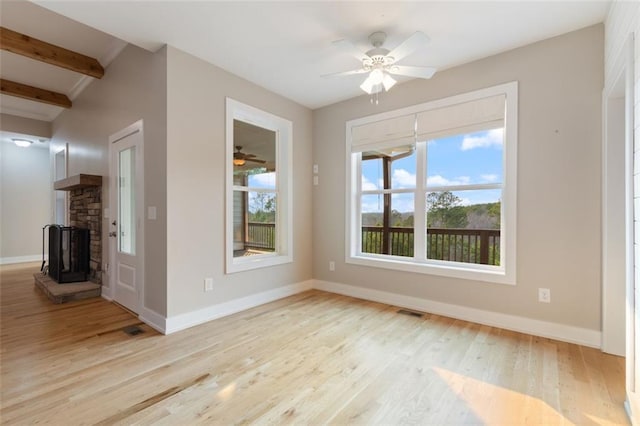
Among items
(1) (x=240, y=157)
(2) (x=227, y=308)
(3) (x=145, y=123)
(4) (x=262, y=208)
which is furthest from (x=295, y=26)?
(2) (x=227, y=308)

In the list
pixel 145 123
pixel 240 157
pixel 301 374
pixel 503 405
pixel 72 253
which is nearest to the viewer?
pixel 503 405

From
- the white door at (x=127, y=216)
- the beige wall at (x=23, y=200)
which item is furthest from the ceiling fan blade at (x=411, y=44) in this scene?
the beige wall at (x=23, y=200)

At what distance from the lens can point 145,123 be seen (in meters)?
3.09

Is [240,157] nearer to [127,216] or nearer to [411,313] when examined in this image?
[127,216]

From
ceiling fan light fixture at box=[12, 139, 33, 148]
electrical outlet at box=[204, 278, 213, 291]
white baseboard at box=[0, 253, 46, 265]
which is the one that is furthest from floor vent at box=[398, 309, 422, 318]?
white baseboard at box=[0, 253, 46, 265]

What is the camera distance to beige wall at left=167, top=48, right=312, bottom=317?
2842 mm

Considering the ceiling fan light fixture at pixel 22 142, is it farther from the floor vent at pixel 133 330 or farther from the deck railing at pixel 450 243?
the deck railing at pixel 450 243

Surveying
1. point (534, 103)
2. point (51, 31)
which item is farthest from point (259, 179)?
point (534, 103)

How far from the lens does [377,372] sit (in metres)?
2.09

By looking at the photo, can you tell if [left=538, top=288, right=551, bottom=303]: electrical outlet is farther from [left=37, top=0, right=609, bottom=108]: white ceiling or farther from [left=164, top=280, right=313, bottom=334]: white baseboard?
[left=164, top=280, right=313, bottom=334]: white baseboard

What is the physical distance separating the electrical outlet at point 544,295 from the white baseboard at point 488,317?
0.65 ft

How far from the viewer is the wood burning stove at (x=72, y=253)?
13.9 ft

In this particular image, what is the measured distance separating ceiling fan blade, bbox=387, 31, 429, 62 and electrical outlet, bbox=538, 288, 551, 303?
95.8 inches

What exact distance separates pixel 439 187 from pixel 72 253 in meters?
5.22
